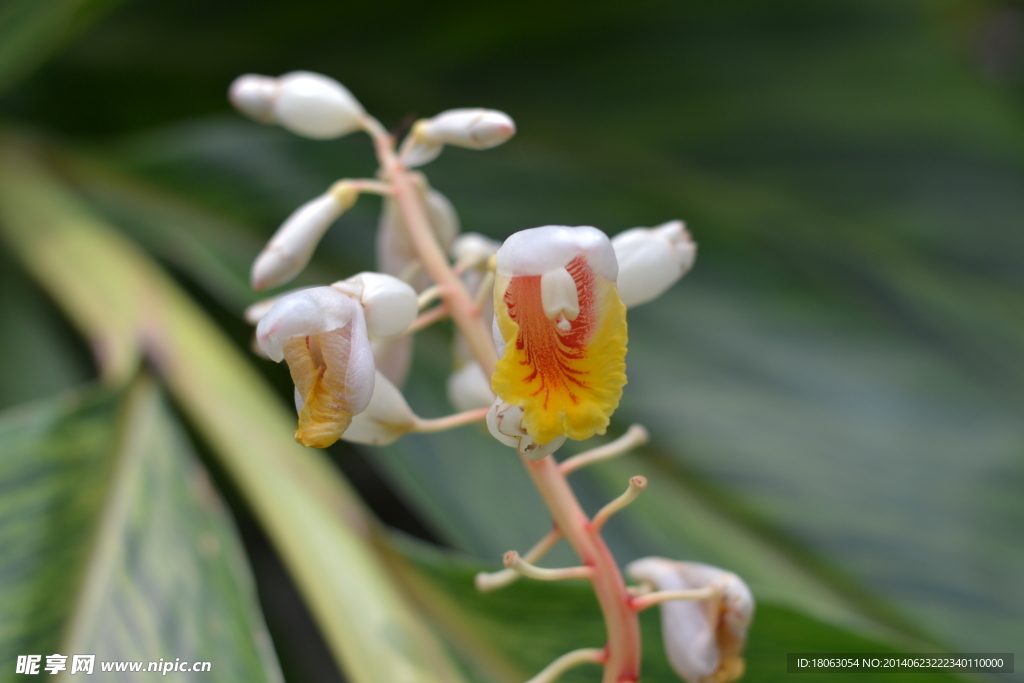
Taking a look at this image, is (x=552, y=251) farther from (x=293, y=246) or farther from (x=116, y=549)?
(x=116, y=549)

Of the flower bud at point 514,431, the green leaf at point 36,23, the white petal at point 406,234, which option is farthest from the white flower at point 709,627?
the green leaf at point 36,23

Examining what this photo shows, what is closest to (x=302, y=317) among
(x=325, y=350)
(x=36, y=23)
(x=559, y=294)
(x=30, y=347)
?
(x=325, y=350)

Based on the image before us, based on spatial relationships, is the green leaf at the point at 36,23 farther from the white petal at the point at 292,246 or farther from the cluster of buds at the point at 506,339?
the white petal at the point at 292,246

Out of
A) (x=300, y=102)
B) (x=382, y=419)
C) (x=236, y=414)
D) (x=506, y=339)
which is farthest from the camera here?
Result: (x=236, y=414)

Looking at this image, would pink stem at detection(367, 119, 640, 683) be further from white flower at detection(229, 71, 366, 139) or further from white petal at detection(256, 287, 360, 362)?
white flower at detection(229, 71, 366, 139)

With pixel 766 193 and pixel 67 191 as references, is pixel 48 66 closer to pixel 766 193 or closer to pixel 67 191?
pixel 67 191

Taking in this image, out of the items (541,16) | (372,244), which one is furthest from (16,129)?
(541,16)

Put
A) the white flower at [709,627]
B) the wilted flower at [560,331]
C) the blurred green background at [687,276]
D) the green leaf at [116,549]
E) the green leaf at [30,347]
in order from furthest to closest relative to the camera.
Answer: the green leaf at [30,347] → the blurred green background at [687,276] → the green leaf at [116,549] → the white flower at [709,627] → the wilted flower at [560,331]

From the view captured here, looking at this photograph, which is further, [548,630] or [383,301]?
[548,630]
